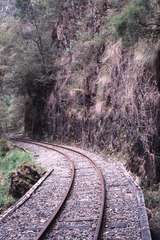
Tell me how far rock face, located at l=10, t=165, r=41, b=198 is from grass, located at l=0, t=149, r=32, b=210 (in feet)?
0.93

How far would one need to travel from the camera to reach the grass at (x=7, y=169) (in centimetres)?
1483

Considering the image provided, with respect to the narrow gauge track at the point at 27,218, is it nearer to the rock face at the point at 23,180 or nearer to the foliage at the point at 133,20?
the rock face at the point at 23,180

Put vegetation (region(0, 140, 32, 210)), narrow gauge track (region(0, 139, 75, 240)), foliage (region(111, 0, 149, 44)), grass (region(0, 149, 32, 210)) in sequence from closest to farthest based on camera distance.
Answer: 1. narrow gauge track (region(0, 139, 75, 240))
2. foliage (region(111, 0, 149, 44))
3. grass (region(0, 149, 32, 210))
4. vegetation (region(0, 140, 32, 210))

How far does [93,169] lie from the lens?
17453 millimetres

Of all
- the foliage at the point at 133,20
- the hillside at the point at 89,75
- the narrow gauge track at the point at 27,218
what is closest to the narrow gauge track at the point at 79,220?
the narrow gauge track at the point at 27,218

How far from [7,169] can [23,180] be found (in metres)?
6.53

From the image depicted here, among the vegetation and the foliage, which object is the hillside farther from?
the vegetation

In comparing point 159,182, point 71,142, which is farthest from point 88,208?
point 71,142

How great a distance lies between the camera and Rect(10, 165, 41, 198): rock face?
15.0 m

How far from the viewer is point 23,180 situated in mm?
15695

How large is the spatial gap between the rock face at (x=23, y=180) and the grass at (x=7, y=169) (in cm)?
28

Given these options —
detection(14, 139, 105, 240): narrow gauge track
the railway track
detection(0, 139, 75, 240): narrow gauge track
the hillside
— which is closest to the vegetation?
detection(0, 139, 75, 240): narrow gauge track

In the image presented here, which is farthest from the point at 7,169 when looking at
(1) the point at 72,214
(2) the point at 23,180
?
(1) the point at 72,214

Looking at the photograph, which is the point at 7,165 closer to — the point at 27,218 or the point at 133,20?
the point at 133,20
